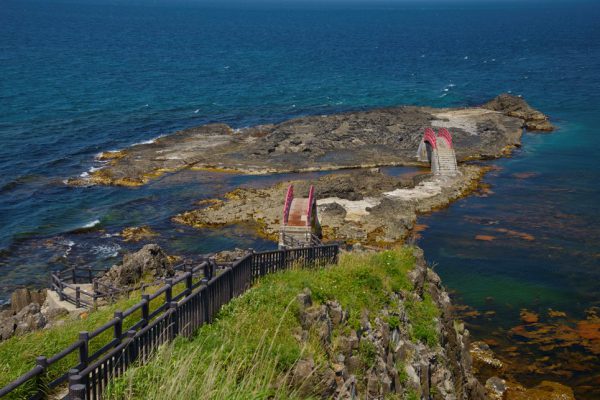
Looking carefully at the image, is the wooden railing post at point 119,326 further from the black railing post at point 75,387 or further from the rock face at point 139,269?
the rock face at point 139,269

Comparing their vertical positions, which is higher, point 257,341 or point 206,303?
point 206,303

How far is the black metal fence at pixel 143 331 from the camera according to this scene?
9.85 m

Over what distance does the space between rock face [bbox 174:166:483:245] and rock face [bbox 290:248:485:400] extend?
19.8 m

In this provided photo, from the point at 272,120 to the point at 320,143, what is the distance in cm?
1682

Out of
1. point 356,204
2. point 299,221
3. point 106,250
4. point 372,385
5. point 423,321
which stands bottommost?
point 106,250

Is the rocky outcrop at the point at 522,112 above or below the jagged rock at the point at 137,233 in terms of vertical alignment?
above

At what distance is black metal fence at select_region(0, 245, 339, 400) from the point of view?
9.85 meters

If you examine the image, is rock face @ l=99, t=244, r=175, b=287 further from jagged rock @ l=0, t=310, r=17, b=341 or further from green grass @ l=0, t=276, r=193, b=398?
green grass @ l=0, t=276, r=193, b=398

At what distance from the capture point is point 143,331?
11844mm

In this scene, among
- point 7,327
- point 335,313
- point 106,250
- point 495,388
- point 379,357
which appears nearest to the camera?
point 335,313

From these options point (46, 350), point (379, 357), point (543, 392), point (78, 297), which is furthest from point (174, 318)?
point (543, 392)

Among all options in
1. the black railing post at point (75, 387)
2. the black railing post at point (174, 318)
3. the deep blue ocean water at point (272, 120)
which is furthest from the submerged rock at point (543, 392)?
the black railing post at point (75, 387)

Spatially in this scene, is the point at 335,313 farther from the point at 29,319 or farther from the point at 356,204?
the point at 356,204

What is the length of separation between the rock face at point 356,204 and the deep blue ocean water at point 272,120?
174 cm
